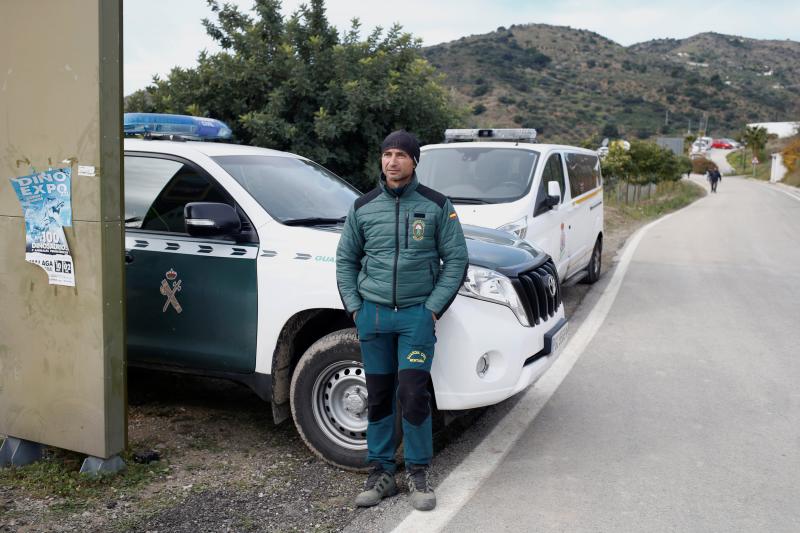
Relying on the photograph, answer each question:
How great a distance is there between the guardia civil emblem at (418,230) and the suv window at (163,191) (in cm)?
141

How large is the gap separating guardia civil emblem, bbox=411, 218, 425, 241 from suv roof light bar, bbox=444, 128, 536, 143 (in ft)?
19.2

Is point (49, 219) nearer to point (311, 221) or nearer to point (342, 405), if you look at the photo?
point (311, 221)

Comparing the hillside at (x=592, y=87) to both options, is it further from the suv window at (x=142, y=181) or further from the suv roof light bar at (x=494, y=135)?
the suv window at (x=142, y=181)

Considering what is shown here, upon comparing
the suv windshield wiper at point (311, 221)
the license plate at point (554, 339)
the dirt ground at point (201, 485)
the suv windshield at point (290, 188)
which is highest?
the suv windshield at point (290, 188)

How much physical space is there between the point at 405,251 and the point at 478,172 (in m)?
4.94

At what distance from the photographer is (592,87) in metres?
106

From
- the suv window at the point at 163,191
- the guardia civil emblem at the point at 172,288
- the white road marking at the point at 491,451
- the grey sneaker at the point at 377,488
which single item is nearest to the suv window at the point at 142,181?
the suv window at the point at 163,191

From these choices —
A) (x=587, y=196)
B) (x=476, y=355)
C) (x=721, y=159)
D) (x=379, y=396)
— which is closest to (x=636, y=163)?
(x=587, y=196)

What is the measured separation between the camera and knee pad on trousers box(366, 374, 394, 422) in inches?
163

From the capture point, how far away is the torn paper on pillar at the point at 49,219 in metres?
4.16

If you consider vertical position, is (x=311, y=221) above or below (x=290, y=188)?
below

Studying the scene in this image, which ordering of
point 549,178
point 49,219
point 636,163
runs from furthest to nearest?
point 636,163, point 549,178, point 49,219

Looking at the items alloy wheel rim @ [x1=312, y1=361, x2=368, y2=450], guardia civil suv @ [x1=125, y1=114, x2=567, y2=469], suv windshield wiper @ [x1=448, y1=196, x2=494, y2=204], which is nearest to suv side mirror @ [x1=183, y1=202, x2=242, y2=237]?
guardia civil suv @ [x1=125, y1=114, x2=567, y2=469]

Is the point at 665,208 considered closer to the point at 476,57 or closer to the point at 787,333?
the point at 787,333
